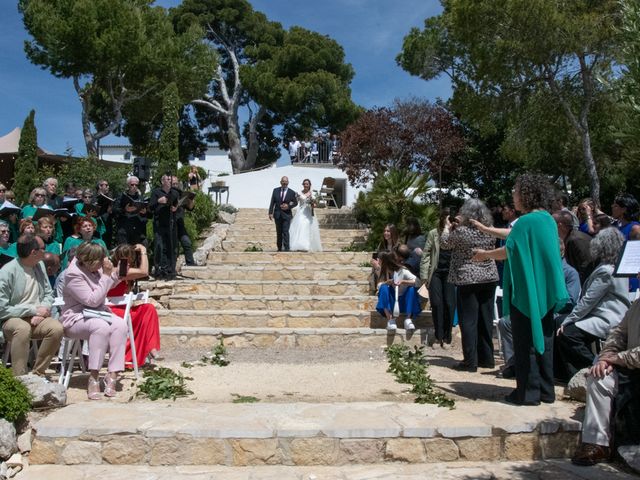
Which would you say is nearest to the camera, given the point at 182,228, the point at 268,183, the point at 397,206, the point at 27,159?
the point at 182,228

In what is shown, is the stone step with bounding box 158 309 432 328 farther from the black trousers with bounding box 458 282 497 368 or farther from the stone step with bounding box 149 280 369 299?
the black trousers with bounding box 458 282 497 368

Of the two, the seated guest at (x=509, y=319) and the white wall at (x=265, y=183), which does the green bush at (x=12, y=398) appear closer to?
the seated guest at (x=509, y=319)

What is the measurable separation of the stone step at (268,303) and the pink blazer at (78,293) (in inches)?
134

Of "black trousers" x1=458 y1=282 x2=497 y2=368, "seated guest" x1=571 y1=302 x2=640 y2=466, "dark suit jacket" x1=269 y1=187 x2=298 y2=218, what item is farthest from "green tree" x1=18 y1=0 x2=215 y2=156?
"seated guest" x1=571 y1=302 x2=640 y2=466

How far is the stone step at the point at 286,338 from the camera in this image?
7379mm

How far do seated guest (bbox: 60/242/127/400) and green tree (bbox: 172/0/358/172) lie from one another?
24364mm

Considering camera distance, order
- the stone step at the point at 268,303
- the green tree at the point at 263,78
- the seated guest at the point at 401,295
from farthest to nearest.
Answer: the green tree at the point at 263,78, the stone step at the point at 268,303, the seated guest at the point at 401,295

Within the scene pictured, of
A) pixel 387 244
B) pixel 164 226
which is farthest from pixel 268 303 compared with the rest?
pixel 164 226

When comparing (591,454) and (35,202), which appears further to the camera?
(35,202)

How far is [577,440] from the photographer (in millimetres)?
3988

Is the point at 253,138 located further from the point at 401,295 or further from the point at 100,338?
the point at 100,338

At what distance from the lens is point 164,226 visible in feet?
31.3

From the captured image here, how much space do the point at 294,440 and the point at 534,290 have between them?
6.96ft

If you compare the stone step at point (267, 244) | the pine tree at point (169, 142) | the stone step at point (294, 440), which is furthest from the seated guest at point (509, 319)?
the pine tree at point (169, 142)
